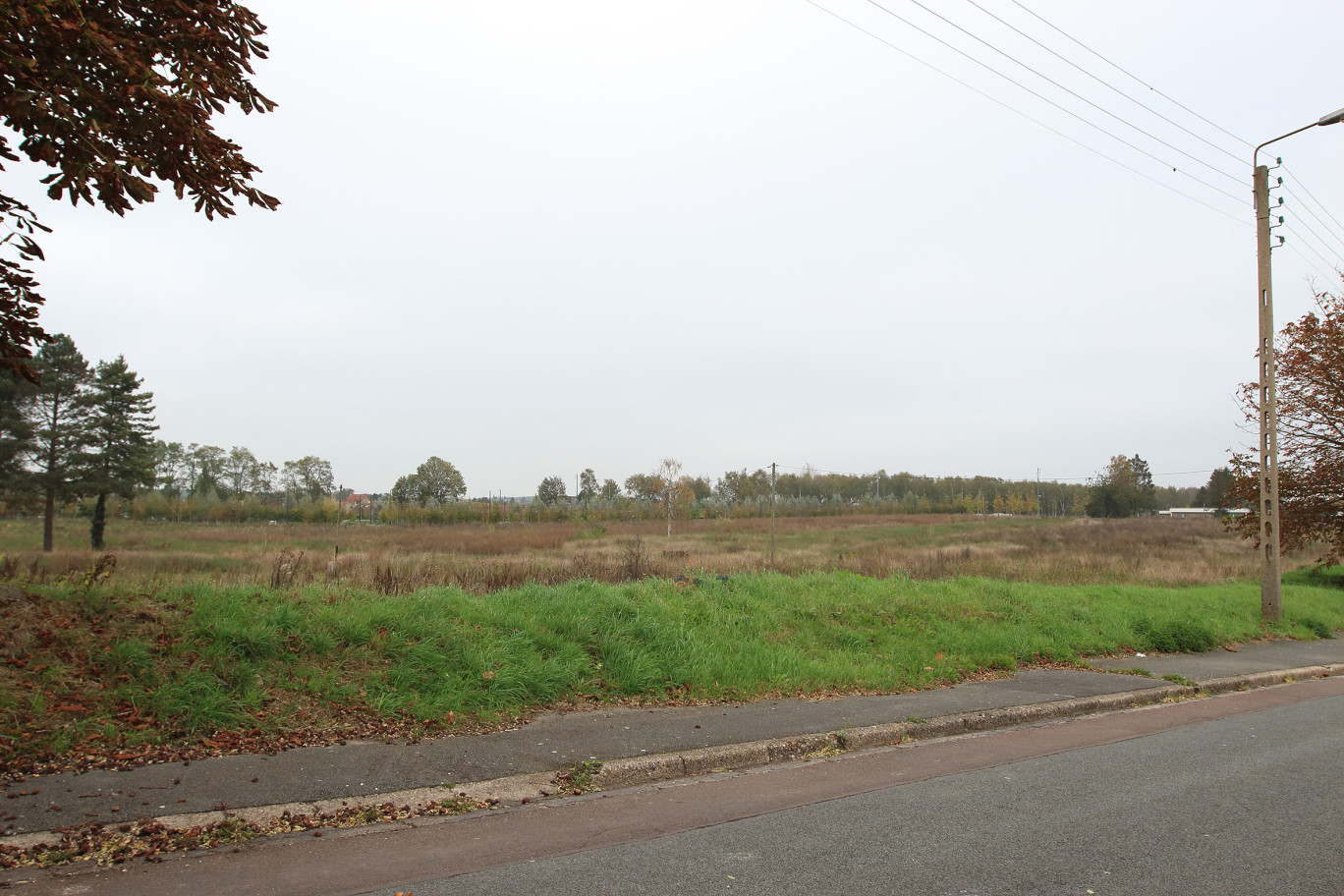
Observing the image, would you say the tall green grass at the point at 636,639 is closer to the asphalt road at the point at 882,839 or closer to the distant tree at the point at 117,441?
the asphalt road at the point at 882,839

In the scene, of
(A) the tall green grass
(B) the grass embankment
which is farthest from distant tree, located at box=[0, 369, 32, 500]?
(A) the tall green grass

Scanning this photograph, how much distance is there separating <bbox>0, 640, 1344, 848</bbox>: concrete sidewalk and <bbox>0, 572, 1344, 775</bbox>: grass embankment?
0.36 metres

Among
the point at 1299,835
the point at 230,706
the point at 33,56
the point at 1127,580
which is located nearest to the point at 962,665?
the point at 1299,835

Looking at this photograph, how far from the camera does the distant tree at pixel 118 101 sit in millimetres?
4730

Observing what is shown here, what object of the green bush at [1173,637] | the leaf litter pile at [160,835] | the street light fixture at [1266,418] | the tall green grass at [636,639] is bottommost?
the green bush at [1173,637]

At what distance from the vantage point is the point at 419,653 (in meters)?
6.80

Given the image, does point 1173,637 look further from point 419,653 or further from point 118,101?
Result: point 118,101

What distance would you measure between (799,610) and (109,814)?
8.16 m

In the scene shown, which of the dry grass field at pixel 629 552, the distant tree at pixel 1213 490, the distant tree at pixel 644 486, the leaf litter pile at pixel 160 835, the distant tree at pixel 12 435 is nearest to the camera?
the leaf litter pile at pixel 160 835

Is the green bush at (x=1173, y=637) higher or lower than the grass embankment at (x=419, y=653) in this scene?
lower

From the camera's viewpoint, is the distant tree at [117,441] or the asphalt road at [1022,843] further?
the distant tree at [117,441]

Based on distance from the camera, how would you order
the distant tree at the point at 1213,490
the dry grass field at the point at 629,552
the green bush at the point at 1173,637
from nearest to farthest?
1. the green bush at the point at 1173,637
2. the dry grass field at the point at 629,552
3. the distant tree at the point at 1213,490

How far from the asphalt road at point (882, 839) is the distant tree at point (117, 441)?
A: 138 ft

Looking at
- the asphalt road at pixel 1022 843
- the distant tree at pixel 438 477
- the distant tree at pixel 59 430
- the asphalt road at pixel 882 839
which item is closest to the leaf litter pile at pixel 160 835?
the asphalt road at pixel 882 839
